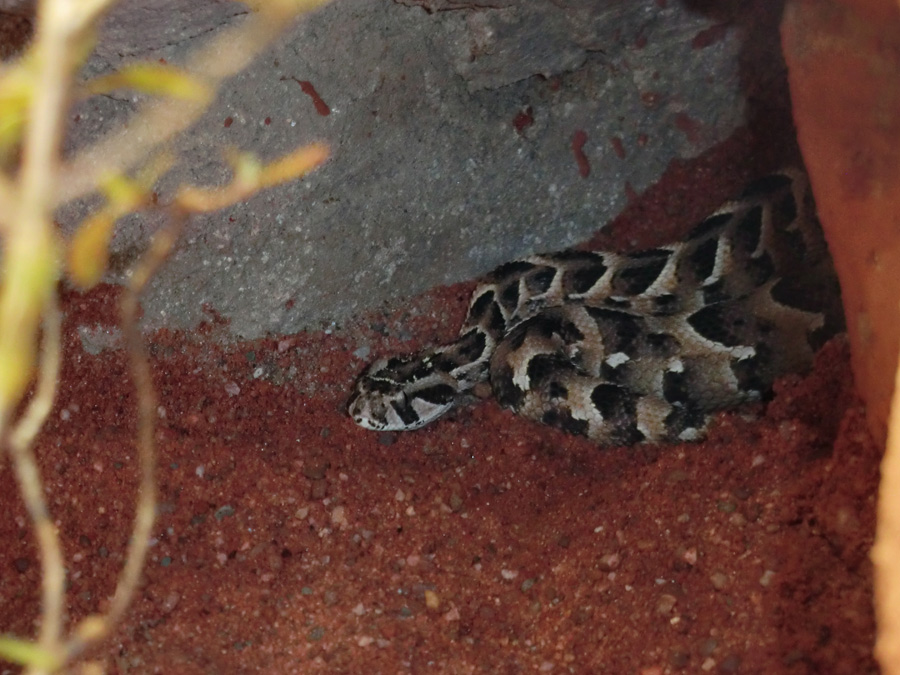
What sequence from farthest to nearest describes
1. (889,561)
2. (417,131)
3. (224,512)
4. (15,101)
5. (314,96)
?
(417,131)
(314,96)
(224,512)
(889,561)
(15,101)

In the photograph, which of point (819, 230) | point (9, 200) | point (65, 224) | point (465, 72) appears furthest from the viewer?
point (819, 230)

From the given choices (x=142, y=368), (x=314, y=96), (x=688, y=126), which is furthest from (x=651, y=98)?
(x=142, y=368)

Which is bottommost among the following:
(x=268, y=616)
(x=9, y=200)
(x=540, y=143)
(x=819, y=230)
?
(x=819, y=230)

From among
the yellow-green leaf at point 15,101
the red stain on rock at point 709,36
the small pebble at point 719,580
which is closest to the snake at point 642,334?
the red stain on rock at point 709,36

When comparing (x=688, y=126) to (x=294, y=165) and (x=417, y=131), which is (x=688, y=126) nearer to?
(x=417, y=131)

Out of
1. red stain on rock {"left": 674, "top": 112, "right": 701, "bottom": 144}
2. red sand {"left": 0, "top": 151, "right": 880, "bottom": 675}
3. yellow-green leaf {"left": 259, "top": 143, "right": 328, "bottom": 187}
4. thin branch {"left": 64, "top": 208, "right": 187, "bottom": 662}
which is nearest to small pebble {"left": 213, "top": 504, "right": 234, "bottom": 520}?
red sand {"left": 0, "top": 151, "right": 880, "bottom": 675}

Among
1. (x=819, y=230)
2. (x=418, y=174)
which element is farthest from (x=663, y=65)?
(x=418, y=174)

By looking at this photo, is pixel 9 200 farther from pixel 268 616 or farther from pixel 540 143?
pixel 540 143
